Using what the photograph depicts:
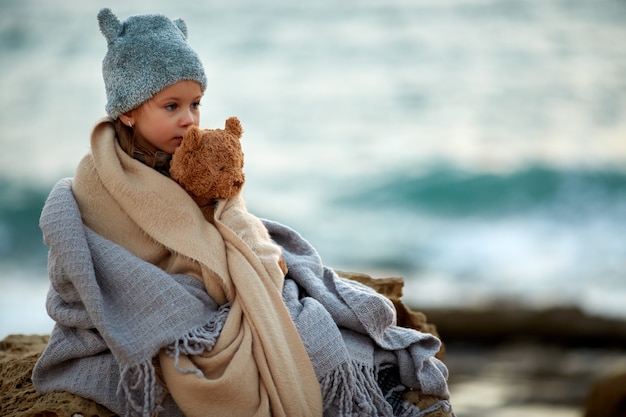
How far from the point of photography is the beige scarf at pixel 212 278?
108 inches

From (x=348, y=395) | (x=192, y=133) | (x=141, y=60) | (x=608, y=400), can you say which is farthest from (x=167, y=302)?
(x=608, y=400)

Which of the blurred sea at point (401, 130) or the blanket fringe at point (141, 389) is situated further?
the blurred sea at point (401, 130)

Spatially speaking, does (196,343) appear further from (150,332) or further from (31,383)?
(31,383)

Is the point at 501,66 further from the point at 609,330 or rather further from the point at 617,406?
the point at 617,406

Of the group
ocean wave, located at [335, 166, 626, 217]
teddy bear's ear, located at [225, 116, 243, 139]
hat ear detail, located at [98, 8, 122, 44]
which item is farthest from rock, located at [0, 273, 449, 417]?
ocean wave, located at [335, 166, 626, 217]

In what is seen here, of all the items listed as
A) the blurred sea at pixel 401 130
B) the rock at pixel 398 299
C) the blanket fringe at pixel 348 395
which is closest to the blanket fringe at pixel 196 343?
the blanket fringe at pixel 348 395

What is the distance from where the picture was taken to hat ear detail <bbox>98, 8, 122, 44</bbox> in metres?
2.97

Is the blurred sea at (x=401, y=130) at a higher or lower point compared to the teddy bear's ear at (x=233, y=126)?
higher

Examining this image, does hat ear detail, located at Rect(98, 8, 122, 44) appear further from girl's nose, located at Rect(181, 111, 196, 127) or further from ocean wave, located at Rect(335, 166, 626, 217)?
ocean wave, located at Rect(335, 166, 626, 217)

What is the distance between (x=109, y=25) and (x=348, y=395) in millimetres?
1463

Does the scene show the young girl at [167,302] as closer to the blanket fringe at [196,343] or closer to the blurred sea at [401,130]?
the blanket fringe at [196,343]

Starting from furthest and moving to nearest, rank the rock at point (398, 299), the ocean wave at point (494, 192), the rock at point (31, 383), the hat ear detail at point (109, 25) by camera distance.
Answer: the ocean wave at point (494, 192) < the rock at point (398, 299) < the hat ear detail at point (109, 25) < the rock at point (31, 383)

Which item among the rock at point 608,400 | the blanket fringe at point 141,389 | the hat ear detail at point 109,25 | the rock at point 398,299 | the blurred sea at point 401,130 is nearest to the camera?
the blanket fringe at point 141,389

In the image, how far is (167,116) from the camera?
3.00 m
